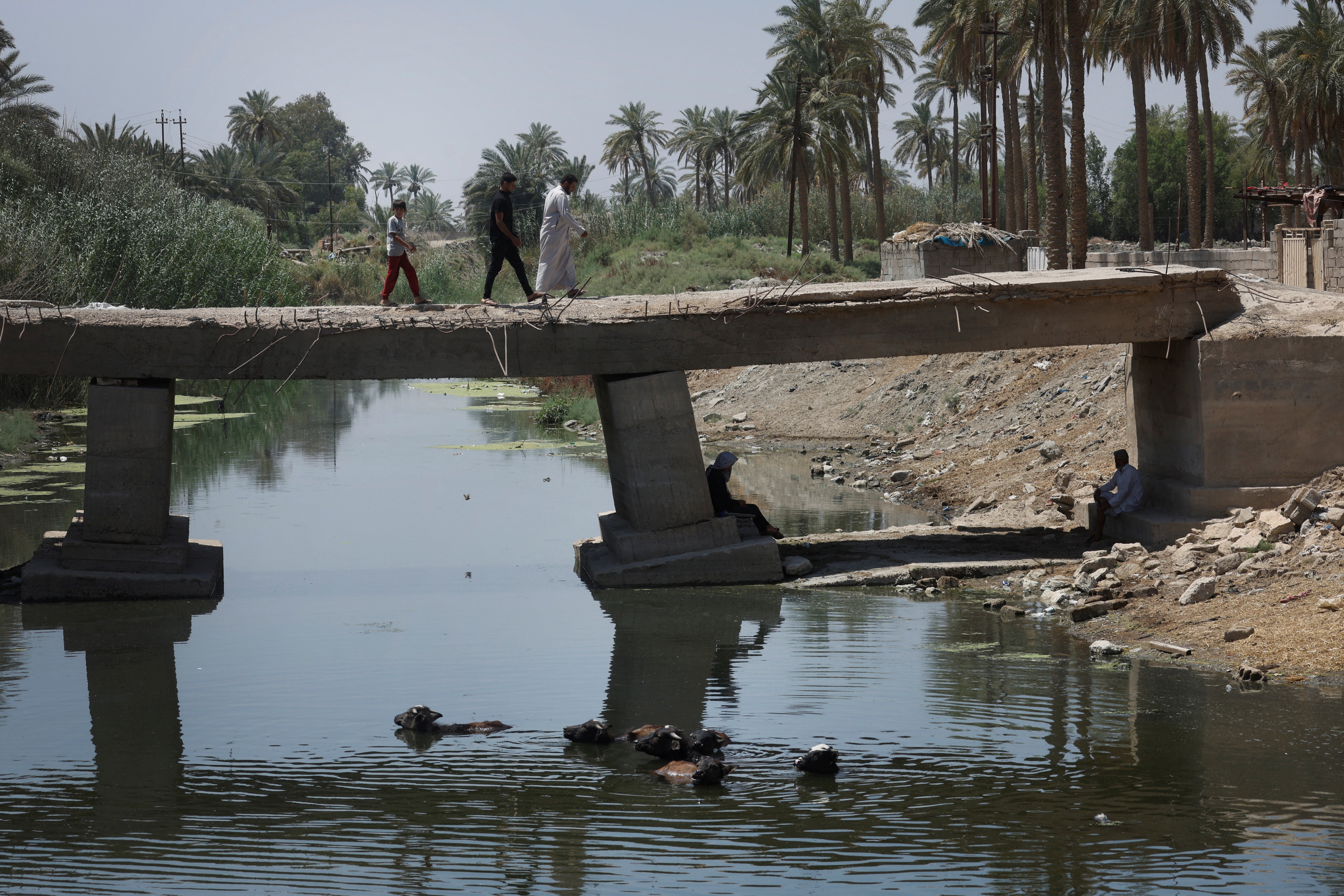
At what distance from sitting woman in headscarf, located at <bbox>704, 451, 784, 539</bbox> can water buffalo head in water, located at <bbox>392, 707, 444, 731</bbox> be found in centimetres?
524

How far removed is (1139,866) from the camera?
6168 mm

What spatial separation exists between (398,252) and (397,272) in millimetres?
360

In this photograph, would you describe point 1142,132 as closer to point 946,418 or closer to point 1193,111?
point 1193,111

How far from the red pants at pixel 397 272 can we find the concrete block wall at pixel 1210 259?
15.9 meters

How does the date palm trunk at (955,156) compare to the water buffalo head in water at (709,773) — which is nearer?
the water buffalo head in water at (709,773)

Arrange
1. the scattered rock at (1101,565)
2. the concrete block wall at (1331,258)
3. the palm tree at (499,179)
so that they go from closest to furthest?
the scattered rock at (1101,565) → the concrete block wall at (1331,258) → the palm tree at (499,179)

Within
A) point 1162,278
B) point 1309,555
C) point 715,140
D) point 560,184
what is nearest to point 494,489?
point 560,184

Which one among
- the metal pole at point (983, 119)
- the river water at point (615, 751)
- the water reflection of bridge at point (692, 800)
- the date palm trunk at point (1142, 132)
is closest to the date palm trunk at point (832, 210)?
the metal pole at point (983, 119)

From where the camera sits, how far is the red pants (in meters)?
13.4

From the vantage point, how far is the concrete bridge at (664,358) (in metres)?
12.1

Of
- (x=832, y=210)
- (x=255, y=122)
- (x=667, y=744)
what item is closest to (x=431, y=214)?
(x=255, y=122)

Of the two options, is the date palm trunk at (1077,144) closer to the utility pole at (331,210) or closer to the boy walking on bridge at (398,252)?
the boy walking on bridge at (398,252)

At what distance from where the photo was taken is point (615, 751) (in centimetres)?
800

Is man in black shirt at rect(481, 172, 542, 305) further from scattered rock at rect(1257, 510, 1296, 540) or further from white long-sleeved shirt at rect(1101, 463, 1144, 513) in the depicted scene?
scattered rock at rect(1257, 510, 1296, 540)
